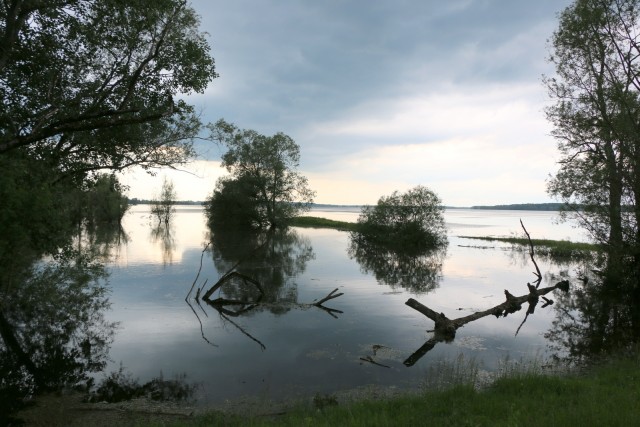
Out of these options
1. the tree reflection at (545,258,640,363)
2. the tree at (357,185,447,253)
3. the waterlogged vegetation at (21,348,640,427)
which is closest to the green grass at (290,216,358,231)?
the tree at (357,185,447,253)

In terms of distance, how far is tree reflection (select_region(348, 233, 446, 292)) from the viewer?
27505 millimetres

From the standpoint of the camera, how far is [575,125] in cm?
2845

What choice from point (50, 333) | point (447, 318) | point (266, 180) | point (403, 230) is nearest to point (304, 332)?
point (447, 318)

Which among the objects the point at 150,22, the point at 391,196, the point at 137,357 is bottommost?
the point at 137,357

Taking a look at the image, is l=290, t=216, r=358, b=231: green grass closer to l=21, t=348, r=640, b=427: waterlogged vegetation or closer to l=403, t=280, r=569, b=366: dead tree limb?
l=403, t=280, r=569, b=366: dead tree limb

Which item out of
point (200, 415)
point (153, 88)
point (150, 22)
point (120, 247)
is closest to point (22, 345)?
point (200, 415)

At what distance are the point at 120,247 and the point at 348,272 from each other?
92.0ft

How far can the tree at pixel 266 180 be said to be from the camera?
78062 mm

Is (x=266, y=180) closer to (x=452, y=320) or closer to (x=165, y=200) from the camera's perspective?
(x=165, y=200)

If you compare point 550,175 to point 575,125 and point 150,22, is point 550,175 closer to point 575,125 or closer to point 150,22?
point 575,125

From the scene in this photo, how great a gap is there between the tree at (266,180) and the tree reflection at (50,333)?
58777 millimetres

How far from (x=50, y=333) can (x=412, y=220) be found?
1663 inches

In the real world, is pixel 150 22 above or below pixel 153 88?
→ above

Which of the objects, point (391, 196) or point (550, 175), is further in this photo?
point (391, 196)
